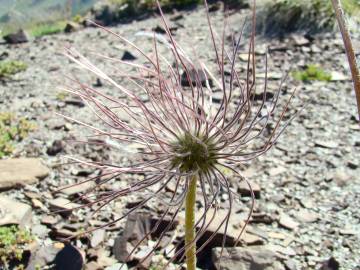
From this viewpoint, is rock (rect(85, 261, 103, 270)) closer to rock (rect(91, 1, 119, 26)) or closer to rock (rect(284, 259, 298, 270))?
rock (rect(284, 259, 298, 270))

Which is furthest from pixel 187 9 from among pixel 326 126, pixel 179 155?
pixel 179 155

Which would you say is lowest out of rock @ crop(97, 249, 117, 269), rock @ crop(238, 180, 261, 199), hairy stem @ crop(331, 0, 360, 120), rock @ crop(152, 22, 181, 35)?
rock @ crop(238, 180, 261, 199)

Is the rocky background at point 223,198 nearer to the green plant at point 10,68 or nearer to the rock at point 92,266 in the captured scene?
the rock at point 92,266

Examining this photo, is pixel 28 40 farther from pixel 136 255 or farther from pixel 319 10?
pixel 136 255

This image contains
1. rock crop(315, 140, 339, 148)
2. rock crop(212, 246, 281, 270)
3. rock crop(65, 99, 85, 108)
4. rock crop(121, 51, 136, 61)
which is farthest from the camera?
rock crop(121, 51, 136, 61)

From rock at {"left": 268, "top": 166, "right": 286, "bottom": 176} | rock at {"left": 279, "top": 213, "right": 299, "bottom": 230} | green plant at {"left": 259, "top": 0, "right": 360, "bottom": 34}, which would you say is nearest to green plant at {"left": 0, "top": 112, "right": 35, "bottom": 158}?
rock at {"left": 268, "top": 166, "right": 286, "bottom": 176}

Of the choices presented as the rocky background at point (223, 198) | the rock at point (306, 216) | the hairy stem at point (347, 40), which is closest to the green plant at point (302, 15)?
the rocky background at point (223, 198)

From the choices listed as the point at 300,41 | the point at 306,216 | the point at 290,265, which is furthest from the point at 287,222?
the point at 300,41
